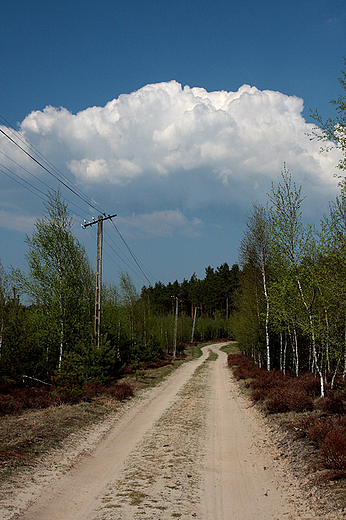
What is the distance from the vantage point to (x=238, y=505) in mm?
5559

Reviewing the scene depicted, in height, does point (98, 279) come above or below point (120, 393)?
above

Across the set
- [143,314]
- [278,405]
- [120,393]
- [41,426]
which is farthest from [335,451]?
[143,314]

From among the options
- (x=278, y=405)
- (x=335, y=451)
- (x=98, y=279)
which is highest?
(x=98, y=279)

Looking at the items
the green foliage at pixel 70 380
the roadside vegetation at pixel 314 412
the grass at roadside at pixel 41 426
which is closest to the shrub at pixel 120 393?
the grass at roadside at pixel 41 426

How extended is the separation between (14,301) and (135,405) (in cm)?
1070

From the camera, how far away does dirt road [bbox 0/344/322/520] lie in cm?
524

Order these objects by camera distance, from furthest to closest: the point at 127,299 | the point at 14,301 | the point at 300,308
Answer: the point at 127,299
the point at 14,301
the point at 300,308

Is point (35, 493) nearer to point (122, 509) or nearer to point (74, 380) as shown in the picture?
point (122, 509)

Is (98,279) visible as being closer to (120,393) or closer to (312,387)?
(120,393)

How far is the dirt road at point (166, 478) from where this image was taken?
5.24 m

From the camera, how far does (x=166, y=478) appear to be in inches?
259

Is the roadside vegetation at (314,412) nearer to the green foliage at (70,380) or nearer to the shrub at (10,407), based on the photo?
the green foliage at (70,380)

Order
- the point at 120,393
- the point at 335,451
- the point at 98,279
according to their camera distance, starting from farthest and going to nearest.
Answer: the point at 98,279
the point at 120,393
the point at 335,451

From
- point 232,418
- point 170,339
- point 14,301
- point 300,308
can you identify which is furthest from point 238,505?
point 170,339
